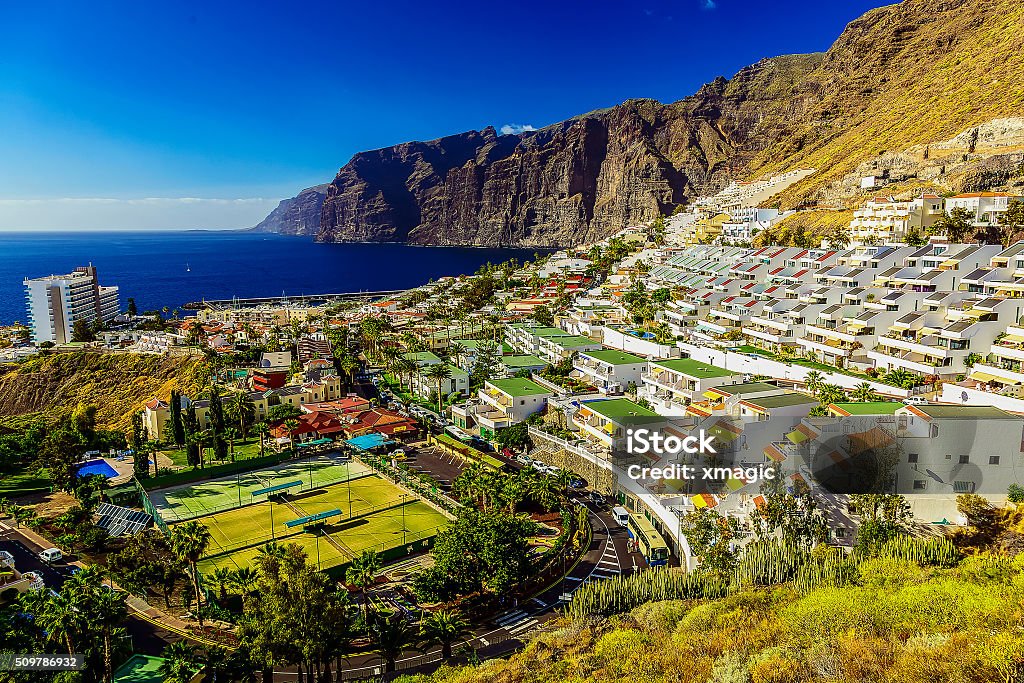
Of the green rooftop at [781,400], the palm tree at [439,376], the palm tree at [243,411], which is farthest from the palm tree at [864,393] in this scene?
the palm tree at [243,411]

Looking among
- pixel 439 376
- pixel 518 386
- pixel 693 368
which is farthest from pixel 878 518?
pixel 439 376

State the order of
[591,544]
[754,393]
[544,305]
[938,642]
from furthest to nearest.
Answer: [544,305], [754,393], [591,544], [938,642]

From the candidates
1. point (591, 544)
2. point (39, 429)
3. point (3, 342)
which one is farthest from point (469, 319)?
point (3, 342)

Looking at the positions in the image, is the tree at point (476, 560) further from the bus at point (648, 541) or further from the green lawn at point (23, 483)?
the green lawn at point (23, 483)

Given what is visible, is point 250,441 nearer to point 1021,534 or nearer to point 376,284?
point 1021,534

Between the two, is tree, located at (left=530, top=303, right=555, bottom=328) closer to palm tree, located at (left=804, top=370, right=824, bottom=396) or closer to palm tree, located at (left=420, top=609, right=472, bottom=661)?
palm tree, located at (left=804, top=370, right=824, bottom=396)

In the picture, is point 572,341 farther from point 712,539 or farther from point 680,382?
point 712,539
